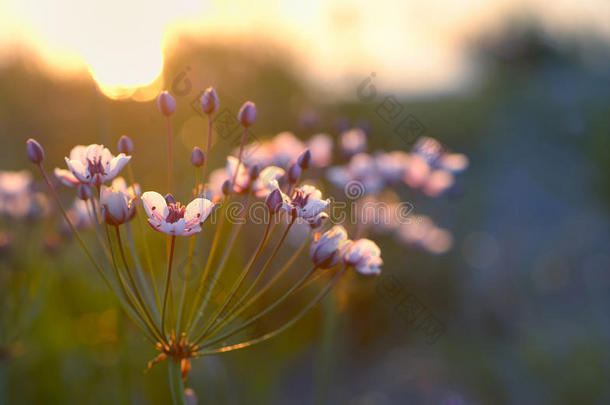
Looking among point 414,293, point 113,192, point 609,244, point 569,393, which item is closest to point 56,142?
point 414,293

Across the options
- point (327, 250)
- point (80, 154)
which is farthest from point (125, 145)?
point (327, 250)

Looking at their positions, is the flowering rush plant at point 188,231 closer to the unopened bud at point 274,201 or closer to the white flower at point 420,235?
the unopened bud at point 274,201

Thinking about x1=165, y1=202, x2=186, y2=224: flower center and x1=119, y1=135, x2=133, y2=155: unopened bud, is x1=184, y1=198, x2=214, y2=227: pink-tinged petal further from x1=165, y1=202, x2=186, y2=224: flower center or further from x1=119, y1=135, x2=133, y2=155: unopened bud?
x1=119, y1=135, x2=133, y2=155: unopened bud

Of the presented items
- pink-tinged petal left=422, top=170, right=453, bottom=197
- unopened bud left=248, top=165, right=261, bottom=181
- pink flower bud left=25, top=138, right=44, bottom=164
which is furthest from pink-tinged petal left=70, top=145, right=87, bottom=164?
pink-tinged petal left=422, top=170, right=453, bottom=197

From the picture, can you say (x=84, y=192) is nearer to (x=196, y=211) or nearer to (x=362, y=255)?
(x=196, y=211)

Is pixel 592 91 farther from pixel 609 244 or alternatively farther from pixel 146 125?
pixel 146 125

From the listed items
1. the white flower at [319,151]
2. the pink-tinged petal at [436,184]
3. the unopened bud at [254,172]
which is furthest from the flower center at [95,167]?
the pink-tinged petal at [436,184]

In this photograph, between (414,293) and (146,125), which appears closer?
(414,293)
